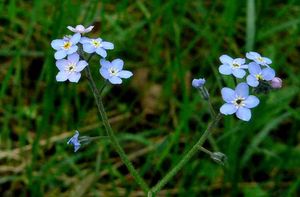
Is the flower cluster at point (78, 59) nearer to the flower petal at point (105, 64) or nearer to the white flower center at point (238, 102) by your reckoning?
the flower petal at point (105, 64)

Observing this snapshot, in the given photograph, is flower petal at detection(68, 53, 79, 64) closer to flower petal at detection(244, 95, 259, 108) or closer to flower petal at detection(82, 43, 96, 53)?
flower petal at detection(82, 43, 96, 53)

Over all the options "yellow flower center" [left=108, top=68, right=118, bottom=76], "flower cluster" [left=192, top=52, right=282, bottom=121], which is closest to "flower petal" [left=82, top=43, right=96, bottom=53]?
"yellow flower center" [left=108, top=68, right=118, bottom=76]

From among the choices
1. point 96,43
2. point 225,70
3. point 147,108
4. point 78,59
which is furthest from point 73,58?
point 147,108

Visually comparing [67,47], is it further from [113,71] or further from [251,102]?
[251,102]

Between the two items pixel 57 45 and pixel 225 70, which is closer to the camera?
pixel 225 70

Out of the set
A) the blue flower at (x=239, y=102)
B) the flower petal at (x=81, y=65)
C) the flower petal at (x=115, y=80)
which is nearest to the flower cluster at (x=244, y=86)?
the blue flower at (x=239, y=102)

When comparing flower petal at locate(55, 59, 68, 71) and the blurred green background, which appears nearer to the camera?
flower petal at locate(55, 59, 68, 71)
